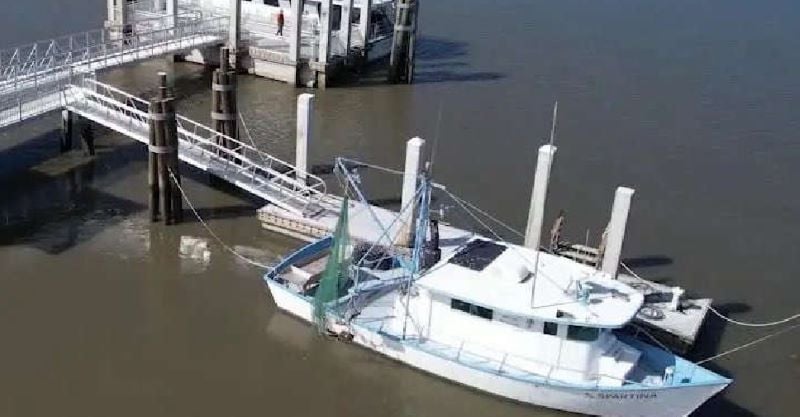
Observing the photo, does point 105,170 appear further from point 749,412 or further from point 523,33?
point 523,33

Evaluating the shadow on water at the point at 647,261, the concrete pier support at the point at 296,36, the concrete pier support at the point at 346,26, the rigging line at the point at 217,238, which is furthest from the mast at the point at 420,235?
the concrete pier support at the point at 346,26

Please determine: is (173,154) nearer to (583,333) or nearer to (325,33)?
(583,333)

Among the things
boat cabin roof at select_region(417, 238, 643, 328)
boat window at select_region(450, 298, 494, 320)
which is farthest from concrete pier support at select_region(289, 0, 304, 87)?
boat window at select_region(450, 298, 494, 320)

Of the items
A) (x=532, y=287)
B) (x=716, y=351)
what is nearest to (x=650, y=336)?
(x=716, y=351)

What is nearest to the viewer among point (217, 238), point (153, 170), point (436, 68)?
point (153, 170)

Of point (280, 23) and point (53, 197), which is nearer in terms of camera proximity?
point (53, 197)
